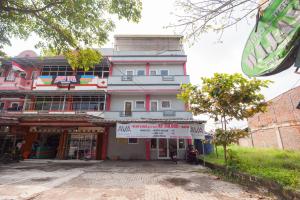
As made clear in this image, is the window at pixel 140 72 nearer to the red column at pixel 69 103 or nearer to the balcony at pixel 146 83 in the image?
the balcony at pixel 146 83

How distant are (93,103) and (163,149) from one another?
7.90 metres

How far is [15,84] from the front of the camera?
630 inches

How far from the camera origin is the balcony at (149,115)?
14.3m

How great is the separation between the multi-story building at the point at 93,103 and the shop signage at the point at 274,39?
864 centimetres

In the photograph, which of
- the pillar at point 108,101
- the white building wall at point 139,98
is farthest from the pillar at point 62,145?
the white building wall at point 139,98

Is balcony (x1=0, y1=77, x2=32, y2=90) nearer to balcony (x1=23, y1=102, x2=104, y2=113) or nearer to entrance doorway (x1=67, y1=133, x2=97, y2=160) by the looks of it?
balcony (x1=23, y1=102, x2=104, y2=113)

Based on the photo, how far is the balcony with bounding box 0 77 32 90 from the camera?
15993 mm

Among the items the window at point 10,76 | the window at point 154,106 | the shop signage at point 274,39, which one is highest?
the window at point 10,76

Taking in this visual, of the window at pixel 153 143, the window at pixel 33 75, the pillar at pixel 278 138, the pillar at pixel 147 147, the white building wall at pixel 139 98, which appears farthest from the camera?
the window at pixel 33 75

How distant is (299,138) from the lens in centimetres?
1331

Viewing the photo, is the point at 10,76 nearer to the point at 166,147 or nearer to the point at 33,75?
the point at 33,75

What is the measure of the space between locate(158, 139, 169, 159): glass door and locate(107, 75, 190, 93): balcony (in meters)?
4.64

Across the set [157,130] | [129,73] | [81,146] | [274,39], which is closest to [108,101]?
[129,73]

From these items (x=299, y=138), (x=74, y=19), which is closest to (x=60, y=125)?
(x=74, y=19)
